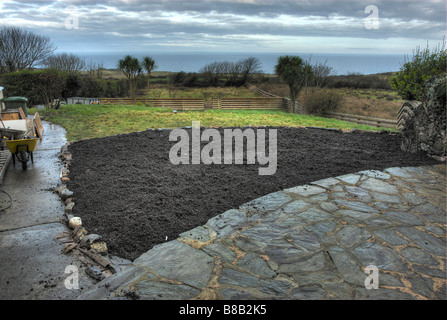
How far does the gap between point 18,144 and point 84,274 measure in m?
3.97

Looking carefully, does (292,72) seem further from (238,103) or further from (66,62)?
(66,62)

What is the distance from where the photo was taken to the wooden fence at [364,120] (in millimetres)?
11656

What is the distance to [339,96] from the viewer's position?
15.2m

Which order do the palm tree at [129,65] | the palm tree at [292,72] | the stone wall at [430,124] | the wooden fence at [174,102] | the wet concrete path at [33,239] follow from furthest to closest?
the palm tree at [129,65], the wooden fence at [174,102], the palm tree at [292,72], the stone wall at [430,124], the wet concrete path at [33,239]

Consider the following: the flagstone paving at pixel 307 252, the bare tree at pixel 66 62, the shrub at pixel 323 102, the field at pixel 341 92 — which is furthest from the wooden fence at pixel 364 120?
the bare tree at pixel 66 62

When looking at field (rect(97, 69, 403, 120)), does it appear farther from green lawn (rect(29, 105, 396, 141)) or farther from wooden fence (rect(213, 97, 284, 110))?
green lawn (rect(29, 105, 396, 141))

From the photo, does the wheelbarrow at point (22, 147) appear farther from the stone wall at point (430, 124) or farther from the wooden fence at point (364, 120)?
the wooden fence at point (364, 120)

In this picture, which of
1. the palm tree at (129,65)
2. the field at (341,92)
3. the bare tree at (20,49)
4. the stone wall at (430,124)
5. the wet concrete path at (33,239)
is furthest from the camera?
the bare tree at (20,49)

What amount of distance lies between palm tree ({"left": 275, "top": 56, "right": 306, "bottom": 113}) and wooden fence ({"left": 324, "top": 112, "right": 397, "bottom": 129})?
2.76 m

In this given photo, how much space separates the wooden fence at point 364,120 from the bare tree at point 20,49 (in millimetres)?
20667

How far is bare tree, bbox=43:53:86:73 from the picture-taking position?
76.9 ft

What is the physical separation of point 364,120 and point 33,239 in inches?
494

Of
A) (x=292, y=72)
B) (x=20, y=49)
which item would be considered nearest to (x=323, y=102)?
(x=292, y=72)
